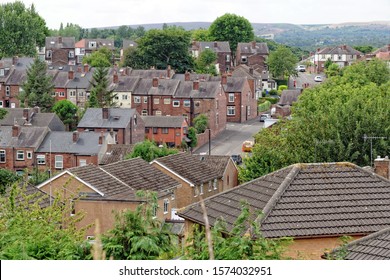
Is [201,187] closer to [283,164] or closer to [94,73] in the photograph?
[283,164]

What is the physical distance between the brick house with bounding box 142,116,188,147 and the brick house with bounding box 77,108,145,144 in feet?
2.96

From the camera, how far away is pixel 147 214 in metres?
8.59

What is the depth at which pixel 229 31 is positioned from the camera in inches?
3814

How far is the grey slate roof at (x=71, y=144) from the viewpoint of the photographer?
42938 millimetres

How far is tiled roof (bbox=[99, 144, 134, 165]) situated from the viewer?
41812 millimetres

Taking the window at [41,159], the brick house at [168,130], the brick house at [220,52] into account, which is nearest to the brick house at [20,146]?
the window at [41,159]

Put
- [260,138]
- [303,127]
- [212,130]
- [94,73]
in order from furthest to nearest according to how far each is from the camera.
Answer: [94,73], [212,130], [260,138], [303,127]

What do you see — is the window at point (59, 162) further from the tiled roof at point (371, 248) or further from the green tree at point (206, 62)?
the green tree at point (206, 62)

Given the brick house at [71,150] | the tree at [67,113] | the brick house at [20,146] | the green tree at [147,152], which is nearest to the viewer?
the green tree at [147,152]

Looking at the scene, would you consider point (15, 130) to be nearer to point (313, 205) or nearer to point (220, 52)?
point (313, 205)

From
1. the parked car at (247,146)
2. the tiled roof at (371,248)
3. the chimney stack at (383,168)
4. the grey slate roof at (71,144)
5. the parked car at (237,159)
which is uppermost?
the tiled roof at (371,248)

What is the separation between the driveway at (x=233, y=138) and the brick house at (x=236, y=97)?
850 millimetres

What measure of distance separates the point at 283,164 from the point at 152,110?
28.8 metres

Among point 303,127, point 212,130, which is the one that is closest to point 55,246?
point 303,127
